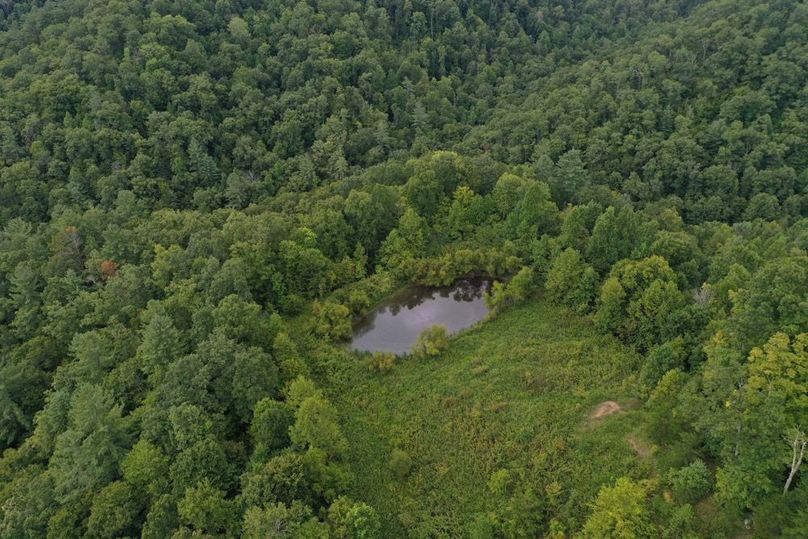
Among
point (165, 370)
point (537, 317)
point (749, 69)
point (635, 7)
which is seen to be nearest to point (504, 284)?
point (537, 317)

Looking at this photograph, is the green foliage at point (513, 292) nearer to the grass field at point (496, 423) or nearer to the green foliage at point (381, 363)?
the grass field at point (496, 423)

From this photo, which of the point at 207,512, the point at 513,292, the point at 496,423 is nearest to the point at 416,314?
the point at 513,292

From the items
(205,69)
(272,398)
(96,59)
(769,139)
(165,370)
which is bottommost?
(769,139)

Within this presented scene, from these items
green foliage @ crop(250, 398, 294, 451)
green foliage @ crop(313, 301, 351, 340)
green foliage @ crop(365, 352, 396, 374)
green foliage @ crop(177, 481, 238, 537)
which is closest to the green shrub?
green foliage @ crop(250, 398, 294, 451)

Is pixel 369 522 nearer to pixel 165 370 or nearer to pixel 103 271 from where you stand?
pixel 165 370

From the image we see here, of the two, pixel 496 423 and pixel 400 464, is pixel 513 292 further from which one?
pixel 400 464

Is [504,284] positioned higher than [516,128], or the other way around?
[516,128]
